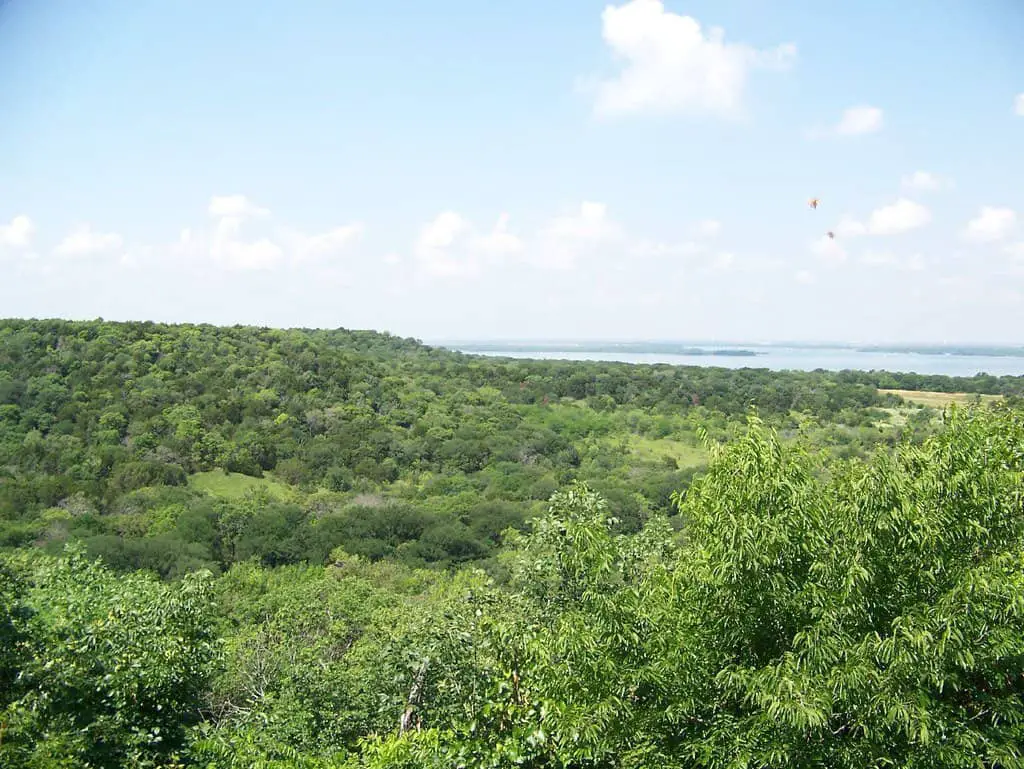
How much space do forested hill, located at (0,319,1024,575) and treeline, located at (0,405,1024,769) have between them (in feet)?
96.2

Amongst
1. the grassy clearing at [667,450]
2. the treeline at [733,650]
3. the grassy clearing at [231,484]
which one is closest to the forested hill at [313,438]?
the grassy clearing at [231,484]

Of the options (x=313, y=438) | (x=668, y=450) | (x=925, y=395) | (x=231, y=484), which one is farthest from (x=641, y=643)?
(x=925, y=395)

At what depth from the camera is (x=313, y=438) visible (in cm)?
6950

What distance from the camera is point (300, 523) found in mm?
47625

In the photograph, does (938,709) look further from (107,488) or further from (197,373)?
(197,373)

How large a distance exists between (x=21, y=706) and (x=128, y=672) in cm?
150

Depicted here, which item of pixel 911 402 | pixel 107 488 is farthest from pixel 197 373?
pixel 911 402

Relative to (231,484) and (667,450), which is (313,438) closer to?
(231,484)

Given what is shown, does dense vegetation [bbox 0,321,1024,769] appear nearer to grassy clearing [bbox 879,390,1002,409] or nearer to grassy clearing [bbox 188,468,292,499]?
grassy clearing [bbox 188,468,292,499]

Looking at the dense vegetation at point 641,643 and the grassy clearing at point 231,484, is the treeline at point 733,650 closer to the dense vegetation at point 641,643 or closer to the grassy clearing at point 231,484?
the dense vegetation at point 641,643

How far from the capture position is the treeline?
21.2ft

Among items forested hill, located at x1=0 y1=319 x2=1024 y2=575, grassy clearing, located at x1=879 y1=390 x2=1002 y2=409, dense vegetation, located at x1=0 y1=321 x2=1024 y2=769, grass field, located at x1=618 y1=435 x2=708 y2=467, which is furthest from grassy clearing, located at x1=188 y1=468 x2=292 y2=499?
grassy clearing, located at x1=879 y1=390 x2=1002 y2=409

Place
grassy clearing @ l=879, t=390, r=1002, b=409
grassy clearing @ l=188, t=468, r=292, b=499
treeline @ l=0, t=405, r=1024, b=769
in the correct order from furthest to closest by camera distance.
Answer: grassy clearing @ l=879, t=390, r=1002, b=409
grassy clearing @ l=188, t=468, r=292, b=499
treeline @ l=0, t=405, r=1024, b=769

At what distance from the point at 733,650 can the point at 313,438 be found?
6518 cm
